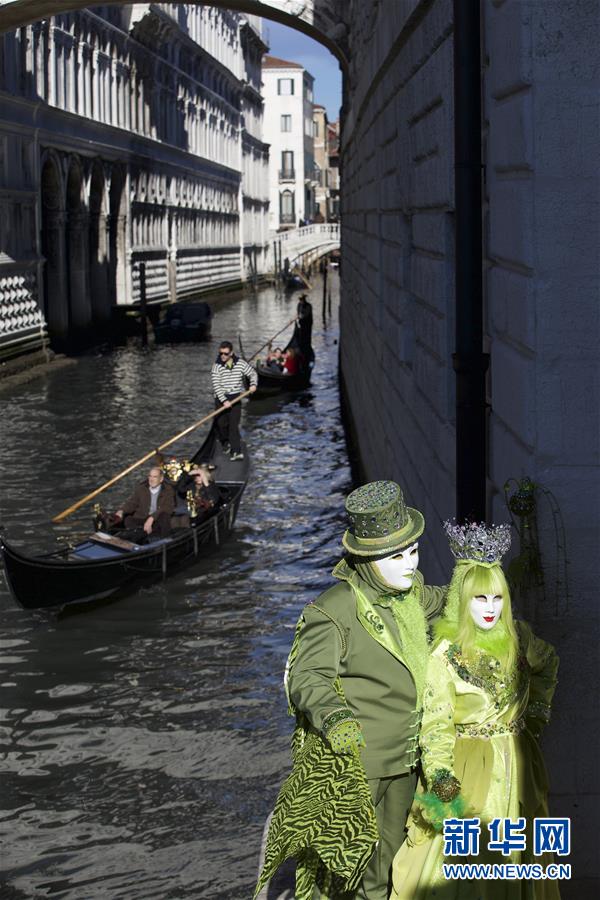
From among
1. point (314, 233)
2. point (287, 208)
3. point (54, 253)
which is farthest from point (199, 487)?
point (287, 208)

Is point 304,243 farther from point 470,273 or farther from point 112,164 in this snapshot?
point 470,273

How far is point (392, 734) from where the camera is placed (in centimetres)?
367

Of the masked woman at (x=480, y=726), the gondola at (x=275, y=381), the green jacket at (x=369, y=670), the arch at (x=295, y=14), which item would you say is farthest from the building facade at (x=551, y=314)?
the gondola at (x=275, y=381)

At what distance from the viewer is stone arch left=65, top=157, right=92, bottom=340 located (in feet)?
99.9

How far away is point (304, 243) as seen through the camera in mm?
66438

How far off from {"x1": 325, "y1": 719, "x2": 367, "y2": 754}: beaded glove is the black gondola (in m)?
27.9

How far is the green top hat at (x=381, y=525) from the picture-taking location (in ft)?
11.9

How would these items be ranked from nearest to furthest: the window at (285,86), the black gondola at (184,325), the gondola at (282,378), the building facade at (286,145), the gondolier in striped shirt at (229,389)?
the gondolier in striped shirt at (229,389) < the gondola at (282,378) < the black gondola at (184,325) < the building facade at (286,145) < the window at (285,86)

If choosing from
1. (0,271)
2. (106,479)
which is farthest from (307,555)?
(0,271)

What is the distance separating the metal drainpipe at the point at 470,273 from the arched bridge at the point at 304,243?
59.3m

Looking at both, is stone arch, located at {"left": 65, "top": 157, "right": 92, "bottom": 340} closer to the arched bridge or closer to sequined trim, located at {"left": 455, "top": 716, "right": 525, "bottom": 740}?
sequined trim, located at {"left": 455, "top": 716, "right": 525, "bottom": 740}

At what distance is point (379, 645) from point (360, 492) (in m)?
0.38

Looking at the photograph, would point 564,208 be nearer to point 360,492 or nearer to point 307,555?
point 360,492

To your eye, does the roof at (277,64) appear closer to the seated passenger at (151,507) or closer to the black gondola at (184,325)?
the black gondola at (184,325)
